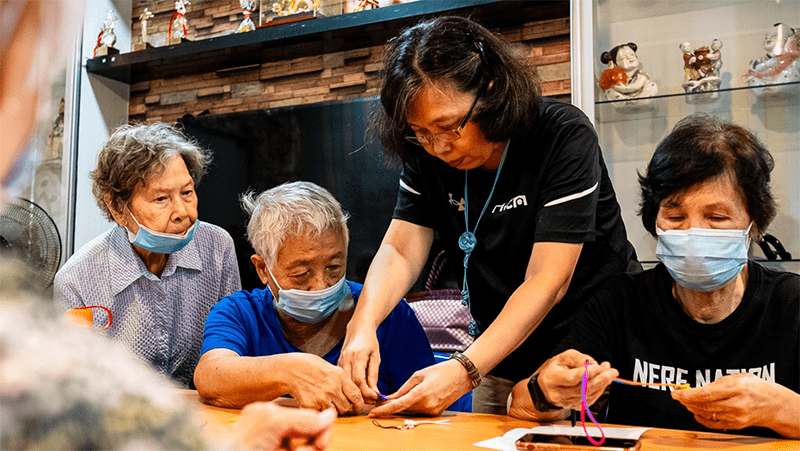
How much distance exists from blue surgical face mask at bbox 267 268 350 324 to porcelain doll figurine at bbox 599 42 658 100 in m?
1.58

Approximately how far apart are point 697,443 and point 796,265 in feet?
5.38

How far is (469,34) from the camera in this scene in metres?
1.59

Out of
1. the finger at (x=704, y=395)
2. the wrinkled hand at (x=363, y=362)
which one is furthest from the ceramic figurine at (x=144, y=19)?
the finger at (x=704, y=395)

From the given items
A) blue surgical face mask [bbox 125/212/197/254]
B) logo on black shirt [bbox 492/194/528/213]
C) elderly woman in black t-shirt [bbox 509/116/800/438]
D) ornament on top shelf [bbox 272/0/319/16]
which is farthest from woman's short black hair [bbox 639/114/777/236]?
ornament on top shelf [bbox 272/0/319/16]

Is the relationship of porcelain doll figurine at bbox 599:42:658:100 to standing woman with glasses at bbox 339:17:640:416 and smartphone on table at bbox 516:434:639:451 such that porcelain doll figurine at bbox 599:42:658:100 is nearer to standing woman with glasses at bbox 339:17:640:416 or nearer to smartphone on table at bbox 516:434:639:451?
standing woman with glasses at bbox 339:17:640:416

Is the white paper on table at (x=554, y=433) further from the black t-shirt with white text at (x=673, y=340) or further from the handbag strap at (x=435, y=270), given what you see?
the handbag strap at (x=435, y=270)

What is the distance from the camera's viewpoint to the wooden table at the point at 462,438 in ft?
3.91

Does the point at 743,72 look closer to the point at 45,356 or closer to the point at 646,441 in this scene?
the point at 646,441

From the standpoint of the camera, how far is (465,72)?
5.05 ft

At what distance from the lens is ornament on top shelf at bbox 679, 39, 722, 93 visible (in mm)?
2697

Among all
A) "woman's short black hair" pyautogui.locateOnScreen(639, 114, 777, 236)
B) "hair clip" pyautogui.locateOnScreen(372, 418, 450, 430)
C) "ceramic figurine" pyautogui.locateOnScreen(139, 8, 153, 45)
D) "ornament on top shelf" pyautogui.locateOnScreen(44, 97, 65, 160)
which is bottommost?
"hair clip" pyautogui.locateOnScreen(372, 418, 450, 430)

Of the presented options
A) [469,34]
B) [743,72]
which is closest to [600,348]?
[469,34]

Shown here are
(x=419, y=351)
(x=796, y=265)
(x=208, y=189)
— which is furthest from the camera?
(x=208, y=189)

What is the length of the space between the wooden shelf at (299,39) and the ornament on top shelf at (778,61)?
0.82 m
